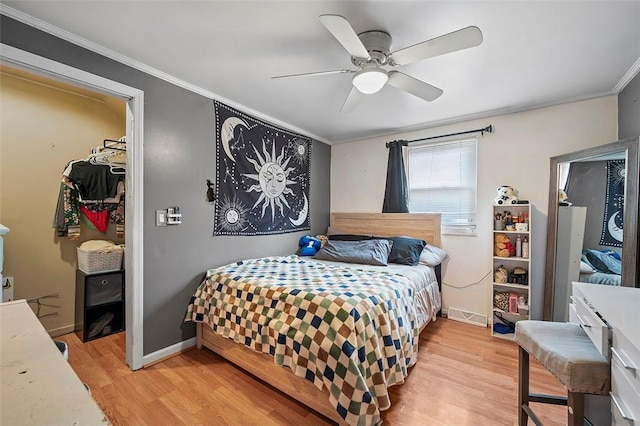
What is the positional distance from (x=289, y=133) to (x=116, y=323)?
9.43ft

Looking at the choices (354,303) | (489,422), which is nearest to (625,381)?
(489,422)

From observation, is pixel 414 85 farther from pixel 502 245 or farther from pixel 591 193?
pixel 502 245

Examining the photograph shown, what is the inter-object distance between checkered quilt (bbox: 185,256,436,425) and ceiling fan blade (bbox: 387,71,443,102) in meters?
1.45

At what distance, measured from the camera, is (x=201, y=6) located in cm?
150

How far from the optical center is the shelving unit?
105 inches

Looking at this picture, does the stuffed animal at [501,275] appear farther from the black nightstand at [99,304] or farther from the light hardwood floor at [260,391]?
the black nightstand at [99,304]

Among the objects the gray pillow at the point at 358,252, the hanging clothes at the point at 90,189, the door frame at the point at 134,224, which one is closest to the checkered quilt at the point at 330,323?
the door frame at the point at 134,224

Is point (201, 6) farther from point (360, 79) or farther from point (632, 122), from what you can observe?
point (632, 122)

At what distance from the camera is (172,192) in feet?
7.61

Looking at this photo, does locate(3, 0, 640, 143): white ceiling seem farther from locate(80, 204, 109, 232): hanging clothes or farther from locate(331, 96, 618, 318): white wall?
locate(80, 204, 109, 232): hanging clothes

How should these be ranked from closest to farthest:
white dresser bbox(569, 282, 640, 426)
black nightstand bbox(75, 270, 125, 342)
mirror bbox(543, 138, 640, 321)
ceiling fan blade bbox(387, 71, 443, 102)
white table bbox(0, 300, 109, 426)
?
white table bbox(0, 300, 109, 426) < white dresser bbox(569, 282, 640, 426) < ceiling fan blade bbox(387, 71, 443, 102) < mirror bbox(543, 138, 640, 321) < black nightstand bbox(75, 270, 125, 342)

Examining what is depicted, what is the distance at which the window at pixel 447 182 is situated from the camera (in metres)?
3.15

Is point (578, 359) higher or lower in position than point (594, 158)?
lower

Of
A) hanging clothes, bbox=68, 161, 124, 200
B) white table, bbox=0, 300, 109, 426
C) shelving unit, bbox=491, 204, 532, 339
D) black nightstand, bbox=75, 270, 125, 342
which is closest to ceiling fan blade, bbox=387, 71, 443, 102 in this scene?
shelving unit, bbox=491, 204, 532, 339
